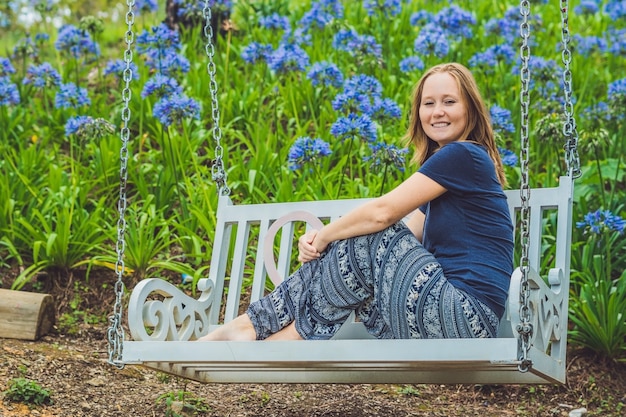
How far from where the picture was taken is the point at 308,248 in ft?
10.4

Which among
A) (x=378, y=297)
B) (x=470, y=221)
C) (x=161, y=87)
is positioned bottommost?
(x=378, y=297)

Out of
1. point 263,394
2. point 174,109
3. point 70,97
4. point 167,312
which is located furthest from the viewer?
point 70,97

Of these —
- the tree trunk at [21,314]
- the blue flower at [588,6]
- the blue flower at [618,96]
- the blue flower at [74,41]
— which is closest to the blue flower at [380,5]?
the blue flower at [588,6]

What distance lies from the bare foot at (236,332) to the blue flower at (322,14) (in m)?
3.42

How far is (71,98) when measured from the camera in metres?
5.44

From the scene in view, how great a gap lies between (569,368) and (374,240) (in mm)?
1759

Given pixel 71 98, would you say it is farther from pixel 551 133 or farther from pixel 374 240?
pixel 374 240

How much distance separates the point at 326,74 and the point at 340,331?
7.36ft

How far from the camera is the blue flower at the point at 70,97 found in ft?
17.7

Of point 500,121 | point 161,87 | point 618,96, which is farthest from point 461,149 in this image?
point 161,87

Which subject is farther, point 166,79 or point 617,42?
point 617,42

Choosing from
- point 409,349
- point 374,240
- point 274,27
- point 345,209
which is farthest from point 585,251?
point 274,27

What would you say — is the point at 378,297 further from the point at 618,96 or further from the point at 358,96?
the point at 618,96

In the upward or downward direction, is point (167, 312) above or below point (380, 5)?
below
